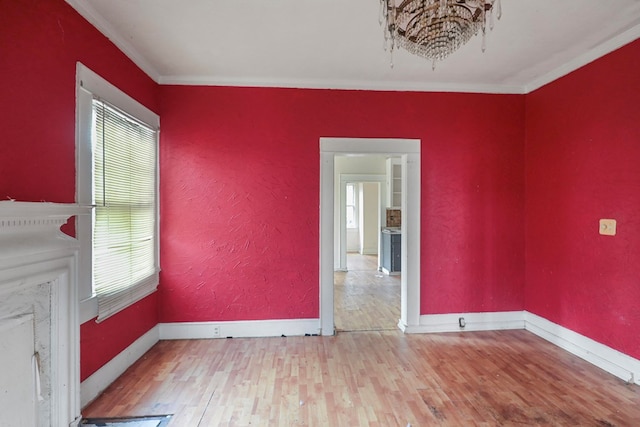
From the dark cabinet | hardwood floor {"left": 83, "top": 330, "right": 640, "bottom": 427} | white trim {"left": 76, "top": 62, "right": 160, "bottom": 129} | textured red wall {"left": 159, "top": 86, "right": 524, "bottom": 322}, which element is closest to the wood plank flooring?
hardwood floor {"left": 83, "top": 330, "right": 640, "bottom": 427}

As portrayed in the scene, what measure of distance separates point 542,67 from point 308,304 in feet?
11.1

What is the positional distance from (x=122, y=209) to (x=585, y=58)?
14.0ft

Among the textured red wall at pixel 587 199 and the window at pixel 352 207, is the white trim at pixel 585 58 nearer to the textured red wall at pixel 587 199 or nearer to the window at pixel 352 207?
the textured red wall at pixel 587 199

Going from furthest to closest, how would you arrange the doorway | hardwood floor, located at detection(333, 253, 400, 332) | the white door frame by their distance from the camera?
the doorway
hardwood floor, located at detection(333, 253, 400, 332)
the white door frame

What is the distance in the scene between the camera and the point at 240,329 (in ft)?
10.7

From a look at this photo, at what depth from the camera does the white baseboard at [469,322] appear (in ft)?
11.1

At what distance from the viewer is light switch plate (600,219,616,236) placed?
2.55 m

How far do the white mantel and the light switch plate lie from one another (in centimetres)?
390

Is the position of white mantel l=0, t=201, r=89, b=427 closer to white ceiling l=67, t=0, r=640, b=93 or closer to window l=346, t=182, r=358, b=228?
white ceiling l=67, t=0, r=640, b=93

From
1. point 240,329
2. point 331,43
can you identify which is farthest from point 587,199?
point 240,329

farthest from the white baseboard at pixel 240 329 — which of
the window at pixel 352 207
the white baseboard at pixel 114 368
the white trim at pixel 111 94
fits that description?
the window at pixel 352 207

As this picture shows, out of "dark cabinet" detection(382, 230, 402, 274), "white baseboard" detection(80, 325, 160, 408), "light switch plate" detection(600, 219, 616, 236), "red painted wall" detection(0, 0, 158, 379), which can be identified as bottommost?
"white baseboard" detection(80, 325, 160, 408)

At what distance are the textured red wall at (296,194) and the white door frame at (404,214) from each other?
0.09 meters

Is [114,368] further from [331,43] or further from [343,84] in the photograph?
[343,84]
